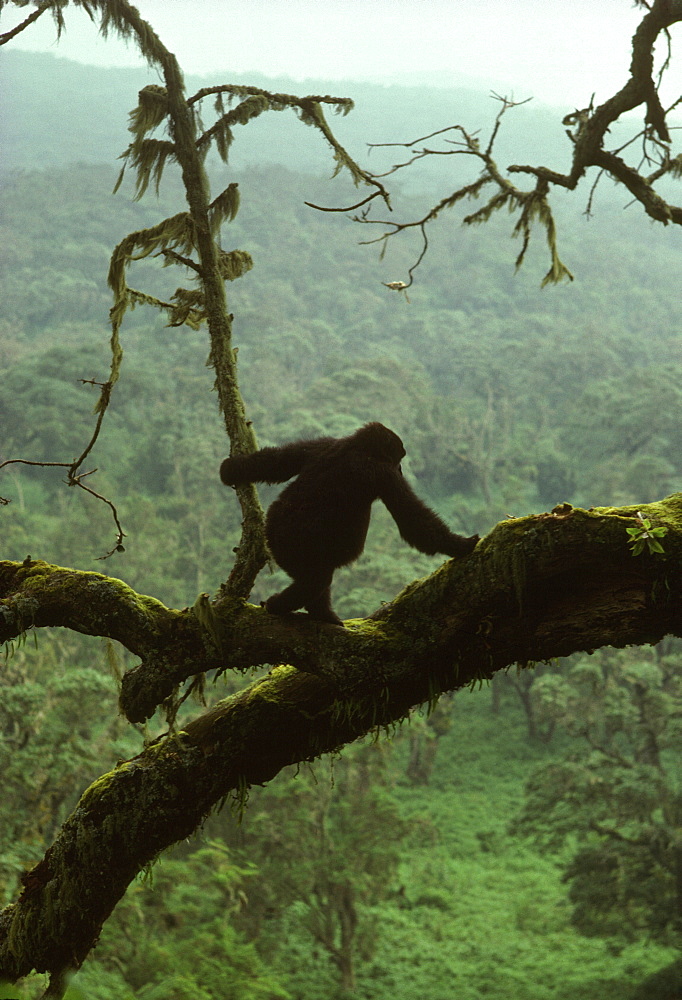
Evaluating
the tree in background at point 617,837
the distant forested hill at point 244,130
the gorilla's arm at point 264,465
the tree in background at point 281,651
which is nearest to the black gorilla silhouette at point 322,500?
the gorilla's arm at point 264,465

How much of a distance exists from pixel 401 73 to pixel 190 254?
7254 inches

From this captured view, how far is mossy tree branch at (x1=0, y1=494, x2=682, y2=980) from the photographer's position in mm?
2906

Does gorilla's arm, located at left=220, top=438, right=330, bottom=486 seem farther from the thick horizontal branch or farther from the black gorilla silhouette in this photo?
the thick horizontal branch

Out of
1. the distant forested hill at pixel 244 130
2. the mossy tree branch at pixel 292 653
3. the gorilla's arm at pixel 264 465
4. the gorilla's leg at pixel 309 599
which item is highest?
the distant forested hill at pixel 244 130

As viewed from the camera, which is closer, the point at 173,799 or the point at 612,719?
the point at 173,799

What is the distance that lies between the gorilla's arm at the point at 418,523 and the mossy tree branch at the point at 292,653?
9 centimetres

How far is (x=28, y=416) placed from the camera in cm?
2967

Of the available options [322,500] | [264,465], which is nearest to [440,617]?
[322,500]

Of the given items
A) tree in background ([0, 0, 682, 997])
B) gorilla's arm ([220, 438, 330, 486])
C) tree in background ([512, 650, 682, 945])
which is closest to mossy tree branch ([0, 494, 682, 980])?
tree in background ([0, 0, 682, 997])

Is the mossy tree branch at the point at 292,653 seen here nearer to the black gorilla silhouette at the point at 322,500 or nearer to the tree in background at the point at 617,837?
the black gorilla silhouette at the point at 322,500

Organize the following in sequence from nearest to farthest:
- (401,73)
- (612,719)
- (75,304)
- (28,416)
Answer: (612,719)
(28,416)
(75,304)
(401,73)

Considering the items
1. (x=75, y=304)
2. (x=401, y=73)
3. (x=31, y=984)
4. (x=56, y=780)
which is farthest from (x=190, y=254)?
(x=401, y=73)

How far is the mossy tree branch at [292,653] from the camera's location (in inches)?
114

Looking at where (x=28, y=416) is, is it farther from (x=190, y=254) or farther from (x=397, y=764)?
(x=190, y=254)
